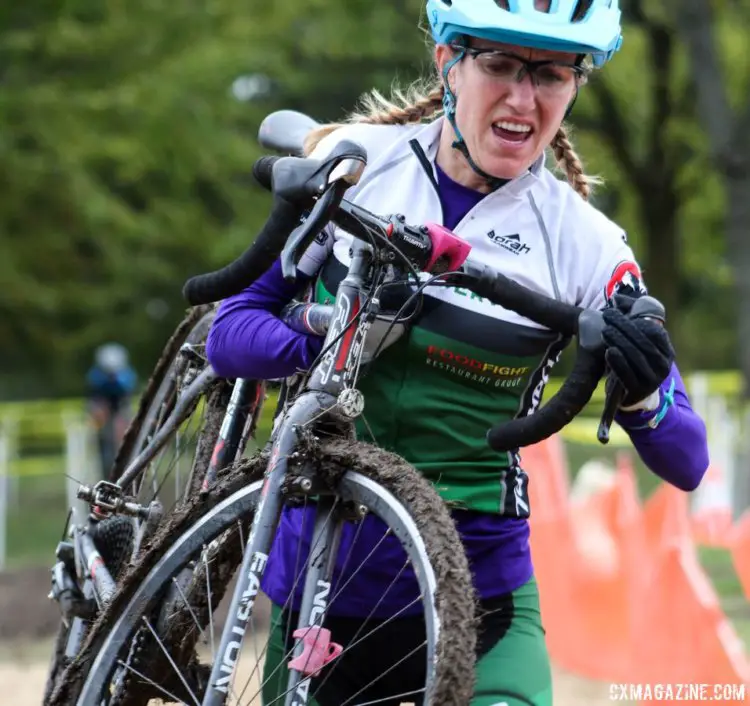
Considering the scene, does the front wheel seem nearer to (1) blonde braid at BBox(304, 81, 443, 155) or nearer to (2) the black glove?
(2) the black glove

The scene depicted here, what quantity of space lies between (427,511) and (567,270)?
0.80m

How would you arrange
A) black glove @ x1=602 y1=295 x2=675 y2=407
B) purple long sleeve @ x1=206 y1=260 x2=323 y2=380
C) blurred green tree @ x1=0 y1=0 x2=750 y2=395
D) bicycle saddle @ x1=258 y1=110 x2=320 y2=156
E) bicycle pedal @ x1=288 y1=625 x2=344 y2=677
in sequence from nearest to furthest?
black glove @ x1=602 y1=295 x2=675 y2=407 → bicycle pedal @ x1=288 y1=625 x2=344 y2=677 → purple long sleeve @ x1=206 y1=260 x2=323 y2=380 → bicycle saddle @ x1=258 y1=110 x2=320 y2=156 → blurred green tree @ x1=0 y1=0 x2=750 y2=395

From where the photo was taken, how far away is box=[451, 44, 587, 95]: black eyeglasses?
301 centimetres

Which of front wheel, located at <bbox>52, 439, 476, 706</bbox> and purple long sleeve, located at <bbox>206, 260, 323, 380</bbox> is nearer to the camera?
front wheel, located at <bbox>52, 439, 476, 706</bbox>

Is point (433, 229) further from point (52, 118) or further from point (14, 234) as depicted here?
point (14, 234)

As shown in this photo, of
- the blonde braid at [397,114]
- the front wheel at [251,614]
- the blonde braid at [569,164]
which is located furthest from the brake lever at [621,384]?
the blonde braid at [397,114]

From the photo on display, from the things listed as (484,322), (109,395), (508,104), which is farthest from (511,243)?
(109,395)

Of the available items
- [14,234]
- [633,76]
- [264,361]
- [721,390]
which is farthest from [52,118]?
[264,361]

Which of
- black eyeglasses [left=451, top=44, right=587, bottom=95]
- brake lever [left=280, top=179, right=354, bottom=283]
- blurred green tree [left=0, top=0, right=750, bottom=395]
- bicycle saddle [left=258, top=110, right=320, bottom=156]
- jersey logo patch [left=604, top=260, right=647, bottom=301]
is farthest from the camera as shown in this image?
blurred green tree [left=0, top=0, right=750, bottom=395]

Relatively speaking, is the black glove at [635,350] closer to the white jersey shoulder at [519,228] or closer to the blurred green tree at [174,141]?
the white jersey shoulder at [519,228]

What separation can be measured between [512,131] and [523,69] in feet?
0.45

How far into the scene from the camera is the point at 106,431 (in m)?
16.8

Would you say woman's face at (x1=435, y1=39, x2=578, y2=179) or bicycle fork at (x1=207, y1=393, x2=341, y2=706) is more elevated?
woman's face at (x1=435, y1=39, x2=578, y2=179)

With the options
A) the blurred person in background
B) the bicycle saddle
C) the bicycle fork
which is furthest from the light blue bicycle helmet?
the blurred person in background
